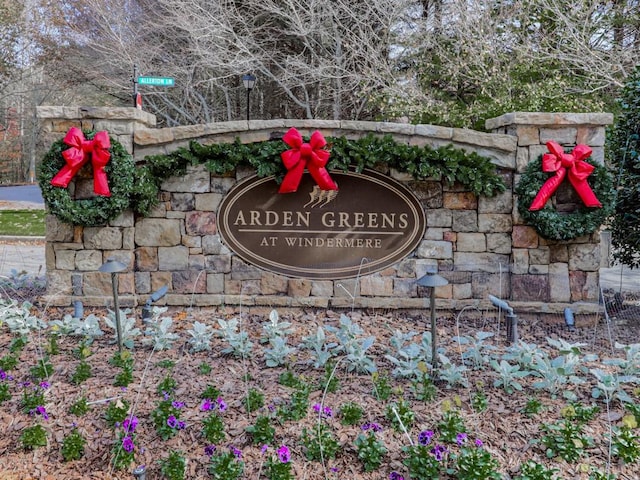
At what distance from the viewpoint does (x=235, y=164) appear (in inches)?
170

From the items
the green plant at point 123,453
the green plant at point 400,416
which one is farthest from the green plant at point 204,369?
the green plant at point 400,416

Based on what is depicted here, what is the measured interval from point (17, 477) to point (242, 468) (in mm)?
1005

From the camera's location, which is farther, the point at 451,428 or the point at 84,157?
the point at 84,157

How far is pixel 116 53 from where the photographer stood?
12.2 meters

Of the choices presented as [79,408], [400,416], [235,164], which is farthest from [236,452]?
[235,164]

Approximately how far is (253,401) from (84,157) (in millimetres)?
2677

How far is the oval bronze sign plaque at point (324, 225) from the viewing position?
14.5 ft

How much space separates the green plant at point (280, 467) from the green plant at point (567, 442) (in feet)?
3.77

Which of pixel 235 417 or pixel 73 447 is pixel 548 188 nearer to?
pixel 235 417

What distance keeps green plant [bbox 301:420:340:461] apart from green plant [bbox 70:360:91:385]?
4.54 feet

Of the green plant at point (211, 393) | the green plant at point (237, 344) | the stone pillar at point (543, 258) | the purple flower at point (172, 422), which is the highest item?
the stone pillar at point (543, 258)

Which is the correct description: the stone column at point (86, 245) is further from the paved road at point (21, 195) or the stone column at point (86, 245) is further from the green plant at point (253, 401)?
the paved road at point (21, 195)

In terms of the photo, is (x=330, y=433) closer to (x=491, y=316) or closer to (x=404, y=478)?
(x=404, y=478)

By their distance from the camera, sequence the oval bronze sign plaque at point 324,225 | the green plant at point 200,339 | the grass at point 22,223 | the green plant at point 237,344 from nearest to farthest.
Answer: the green plant at point 237,344
the green plant at point 200,339
the oval bronze sign plaque at point 324,225
the grass at point 22,223
